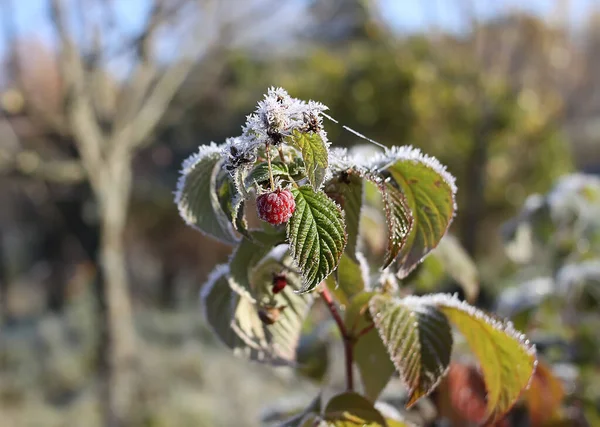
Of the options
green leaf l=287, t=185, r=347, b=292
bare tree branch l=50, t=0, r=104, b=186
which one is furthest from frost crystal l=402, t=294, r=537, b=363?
bare tree branch l=50, t=0, r=104, b=186

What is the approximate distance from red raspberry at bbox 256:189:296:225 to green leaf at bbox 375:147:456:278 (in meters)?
0.18

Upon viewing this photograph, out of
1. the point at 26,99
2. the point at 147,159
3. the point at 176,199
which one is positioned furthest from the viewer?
the point at 147,159

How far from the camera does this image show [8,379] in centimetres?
424

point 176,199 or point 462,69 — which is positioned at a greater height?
point 462,69

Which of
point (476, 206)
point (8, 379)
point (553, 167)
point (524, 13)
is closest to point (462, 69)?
point (524, 13)

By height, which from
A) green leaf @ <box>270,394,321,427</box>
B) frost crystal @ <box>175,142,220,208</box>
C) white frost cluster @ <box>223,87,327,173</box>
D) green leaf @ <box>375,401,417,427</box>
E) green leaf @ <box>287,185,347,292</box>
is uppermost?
frost crystal @ <box>175,142,220,208</box>

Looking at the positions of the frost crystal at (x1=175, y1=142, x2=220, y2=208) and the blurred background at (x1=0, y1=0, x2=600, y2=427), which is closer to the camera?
the frost crystal at (x1=175, y1=142, x2=220, y2=208)

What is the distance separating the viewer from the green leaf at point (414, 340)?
2.06 ft

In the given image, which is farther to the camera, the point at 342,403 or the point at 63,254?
the point at 63,254

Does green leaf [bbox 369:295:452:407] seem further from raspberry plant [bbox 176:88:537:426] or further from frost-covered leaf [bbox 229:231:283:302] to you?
frost-covered leaf [bbox 229:231:283:302]

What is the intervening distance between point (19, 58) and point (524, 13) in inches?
179

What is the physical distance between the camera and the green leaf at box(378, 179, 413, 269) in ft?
1.81

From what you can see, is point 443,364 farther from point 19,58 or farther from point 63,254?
point 63,254

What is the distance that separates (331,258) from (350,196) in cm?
14
